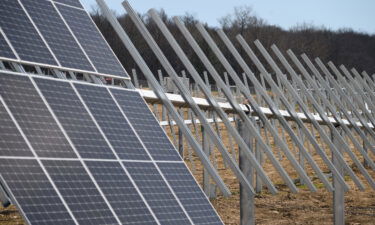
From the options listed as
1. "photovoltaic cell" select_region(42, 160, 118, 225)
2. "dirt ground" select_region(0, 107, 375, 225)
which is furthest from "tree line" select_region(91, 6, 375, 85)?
"photovoltaic cell" select_region(42, 160, 118, 225)

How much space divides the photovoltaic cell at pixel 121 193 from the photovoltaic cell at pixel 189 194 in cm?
88

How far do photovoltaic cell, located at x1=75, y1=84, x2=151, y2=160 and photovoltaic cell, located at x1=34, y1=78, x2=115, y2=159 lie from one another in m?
0.20

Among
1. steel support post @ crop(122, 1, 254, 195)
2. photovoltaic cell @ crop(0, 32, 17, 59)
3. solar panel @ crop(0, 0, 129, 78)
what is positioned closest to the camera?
photovoltaic cell @ crop(0, 32, 17, 59)

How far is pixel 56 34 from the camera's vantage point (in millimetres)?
13055

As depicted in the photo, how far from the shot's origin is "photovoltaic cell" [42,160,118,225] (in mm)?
9805

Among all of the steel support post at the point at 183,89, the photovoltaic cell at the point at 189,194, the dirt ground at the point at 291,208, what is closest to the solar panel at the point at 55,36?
the steel support post at the point at 183,89

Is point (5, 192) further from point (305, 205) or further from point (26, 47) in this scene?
point (305, 205)

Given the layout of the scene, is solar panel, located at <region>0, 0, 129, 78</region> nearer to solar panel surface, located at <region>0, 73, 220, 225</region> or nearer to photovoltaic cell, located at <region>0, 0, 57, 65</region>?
photovoltaic cell, located at <region>0, 0, 57, 65</region>

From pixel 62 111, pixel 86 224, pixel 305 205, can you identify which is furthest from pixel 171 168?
pixel 305 205

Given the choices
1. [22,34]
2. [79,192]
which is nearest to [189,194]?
[79,192]

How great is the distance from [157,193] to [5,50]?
9.01 feet

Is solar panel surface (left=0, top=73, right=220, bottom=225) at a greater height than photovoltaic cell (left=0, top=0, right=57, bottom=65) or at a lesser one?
lesser

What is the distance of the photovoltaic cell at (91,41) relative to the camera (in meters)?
13.3

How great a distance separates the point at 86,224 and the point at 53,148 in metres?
1.12
